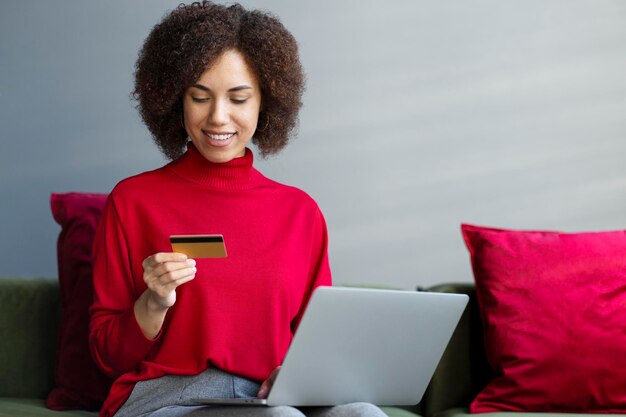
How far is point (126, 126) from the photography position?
114 inches

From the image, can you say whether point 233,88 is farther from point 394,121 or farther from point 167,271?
point 394,121

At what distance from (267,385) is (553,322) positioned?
2.84 ft

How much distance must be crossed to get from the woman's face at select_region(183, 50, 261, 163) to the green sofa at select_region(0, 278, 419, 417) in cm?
73

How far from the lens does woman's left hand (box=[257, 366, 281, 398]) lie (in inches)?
69.7

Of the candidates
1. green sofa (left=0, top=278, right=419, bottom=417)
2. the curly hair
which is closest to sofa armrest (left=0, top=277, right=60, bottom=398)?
green sofa (left=0, top=278, right=419, bottom=417)

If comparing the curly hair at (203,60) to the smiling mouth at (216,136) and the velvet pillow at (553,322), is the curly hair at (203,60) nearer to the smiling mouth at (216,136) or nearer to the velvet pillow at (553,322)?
the smiling mouth at (216,136)

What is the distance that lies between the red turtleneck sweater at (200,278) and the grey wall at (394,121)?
0.91 meters

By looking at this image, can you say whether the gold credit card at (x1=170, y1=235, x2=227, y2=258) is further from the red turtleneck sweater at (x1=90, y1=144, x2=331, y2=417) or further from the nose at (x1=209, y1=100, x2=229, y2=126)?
the nose at (x1=209, y1=100, x2=229, y2=126)

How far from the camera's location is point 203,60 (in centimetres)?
189

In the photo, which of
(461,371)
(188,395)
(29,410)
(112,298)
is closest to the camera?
(188,395)

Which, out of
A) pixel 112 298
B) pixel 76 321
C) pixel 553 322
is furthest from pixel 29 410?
pixel 553 322

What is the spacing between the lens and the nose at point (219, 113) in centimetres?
189

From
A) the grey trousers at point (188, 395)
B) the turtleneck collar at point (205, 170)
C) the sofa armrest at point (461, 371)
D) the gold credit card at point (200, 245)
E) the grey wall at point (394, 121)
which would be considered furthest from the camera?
the grey wall at point (394, 121)

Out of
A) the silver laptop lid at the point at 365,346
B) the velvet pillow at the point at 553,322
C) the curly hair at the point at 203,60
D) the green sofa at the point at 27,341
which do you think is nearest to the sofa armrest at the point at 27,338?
the green sofa at the point at 27,341
